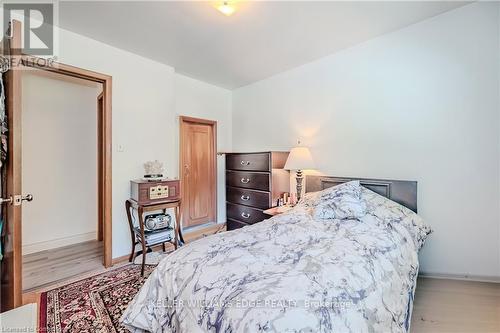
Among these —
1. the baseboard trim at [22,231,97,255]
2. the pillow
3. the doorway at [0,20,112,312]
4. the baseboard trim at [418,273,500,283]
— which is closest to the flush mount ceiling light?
the doorway at [0,20,112,312]

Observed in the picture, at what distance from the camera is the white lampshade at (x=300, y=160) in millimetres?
2934

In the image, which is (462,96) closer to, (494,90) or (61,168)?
(494,90)

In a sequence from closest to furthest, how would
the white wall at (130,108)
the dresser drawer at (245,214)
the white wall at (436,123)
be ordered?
the white wall at (436,123)
the white wall at (130,108)
the dresser drawer at (245,214)

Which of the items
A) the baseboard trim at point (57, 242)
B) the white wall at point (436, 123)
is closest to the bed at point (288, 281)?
the white wall at point (436, 123)

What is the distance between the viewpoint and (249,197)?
345cm

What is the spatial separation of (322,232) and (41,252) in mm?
3666

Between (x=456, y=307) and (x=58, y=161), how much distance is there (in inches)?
189

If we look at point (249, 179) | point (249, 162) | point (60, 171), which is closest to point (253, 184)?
point (249, 179)

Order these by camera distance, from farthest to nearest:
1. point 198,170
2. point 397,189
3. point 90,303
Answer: point 198,170 → point 397,189 → point 90,303

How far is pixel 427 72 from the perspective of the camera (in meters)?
2.34

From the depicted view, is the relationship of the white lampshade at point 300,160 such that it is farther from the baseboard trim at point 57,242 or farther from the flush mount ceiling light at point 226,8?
the baseboard trim at point 57,242

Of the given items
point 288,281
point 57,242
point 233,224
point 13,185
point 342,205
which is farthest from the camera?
point 233,224

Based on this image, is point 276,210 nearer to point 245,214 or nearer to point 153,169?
point 245,214

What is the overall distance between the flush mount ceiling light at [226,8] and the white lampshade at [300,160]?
169cm
